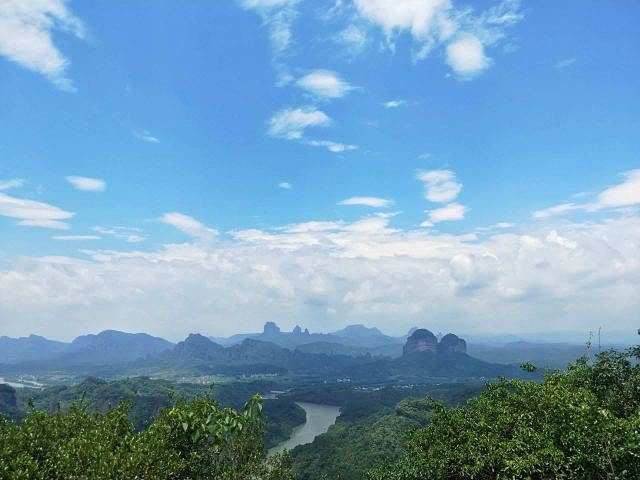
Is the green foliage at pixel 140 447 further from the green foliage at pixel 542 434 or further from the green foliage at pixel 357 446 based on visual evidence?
the green foliage at pixel 357 446

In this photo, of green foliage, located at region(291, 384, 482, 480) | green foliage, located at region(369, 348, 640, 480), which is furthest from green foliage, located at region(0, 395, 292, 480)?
green foliage, located at region(291, 384, 482, 480)

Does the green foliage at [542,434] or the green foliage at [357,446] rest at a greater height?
the green foliage at [542,434]

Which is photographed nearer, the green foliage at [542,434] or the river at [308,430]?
the green foliage at [542,434]

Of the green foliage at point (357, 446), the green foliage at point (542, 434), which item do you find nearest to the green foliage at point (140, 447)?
the green foliage at point (542, 434)

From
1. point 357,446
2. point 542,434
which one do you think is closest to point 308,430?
point 357,446

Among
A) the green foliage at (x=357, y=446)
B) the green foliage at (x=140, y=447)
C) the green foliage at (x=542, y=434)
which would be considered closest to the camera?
the green foliage at (x=140, y=447)

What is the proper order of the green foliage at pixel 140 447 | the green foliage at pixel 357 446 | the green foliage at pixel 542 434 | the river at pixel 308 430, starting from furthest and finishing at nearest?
the river at pixel 308 430 → the green foliage at pixel 357 446 → the green foliage at pixel 542 434 → the green foliage at pixel 140 447

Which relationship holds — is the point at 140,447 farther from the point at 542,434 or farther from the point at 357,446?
the point at 357,446
